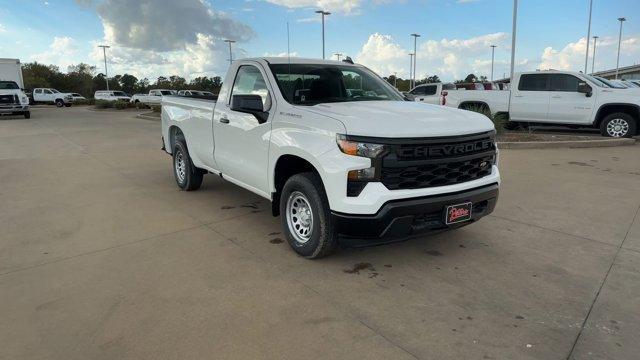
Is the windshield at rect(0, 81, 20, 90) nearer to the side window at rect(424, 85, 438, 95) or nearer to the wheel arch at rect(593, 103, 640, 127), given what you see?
the side window at rect(424, 85, 438, 95)

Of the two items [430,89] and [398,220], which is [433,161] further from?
[430,89]

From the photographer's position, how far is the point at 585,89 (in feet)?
40.3

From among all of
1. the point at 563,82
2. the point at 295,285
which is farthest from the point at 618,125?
the point at 295,285

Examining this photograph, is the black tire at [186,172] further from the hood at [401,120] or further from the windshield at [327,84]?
the hood at [401,120]

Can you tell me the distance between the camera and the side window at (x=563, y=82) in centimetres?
1259

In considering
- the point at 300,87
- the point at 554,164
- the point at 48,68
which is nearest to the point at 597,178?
the point at 554,164

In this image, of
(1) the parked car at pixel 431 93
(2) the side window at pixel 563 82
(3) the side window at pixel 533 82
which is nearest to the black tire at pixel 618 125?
(2) the side window at pixel 563 82

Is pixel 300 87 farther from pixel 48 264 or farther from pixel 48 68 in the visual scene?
pixel 48 68

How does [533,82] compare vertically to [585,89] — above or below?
above

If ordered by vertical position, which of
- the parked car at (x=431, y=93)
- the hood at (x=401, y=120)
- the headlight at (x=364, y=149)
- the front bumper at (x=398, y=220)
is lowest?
the front bumper at (x=398, y=220)

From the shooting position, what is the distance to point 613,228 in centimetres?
515

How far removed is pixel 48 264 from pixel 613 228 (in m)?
5.76

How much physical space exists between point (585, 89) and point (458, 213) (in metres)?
10.5

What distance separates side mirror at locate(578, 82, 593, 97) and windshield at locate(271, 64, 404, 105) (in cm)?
915
